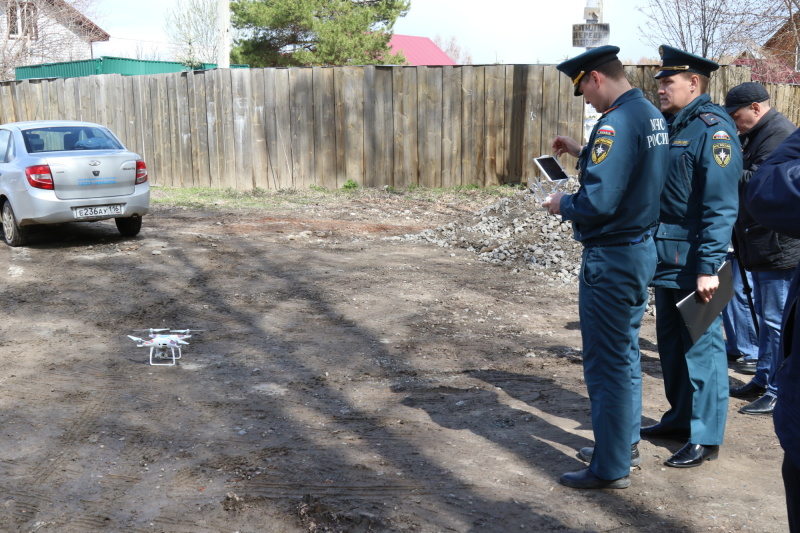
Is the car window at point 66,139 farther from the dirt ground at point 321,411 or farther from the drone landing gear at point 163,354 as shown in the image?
the drone landing gear at point 163,354

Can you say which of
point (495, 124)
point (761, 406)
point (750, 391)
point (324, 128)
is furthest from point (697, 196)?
point (324, 128)

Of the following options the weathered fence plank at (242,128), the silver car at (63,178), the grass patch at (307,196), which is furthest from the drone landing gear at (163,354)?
the weathered fence plank at (242,128)

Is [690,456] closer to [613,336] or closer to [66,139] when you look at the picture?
[613,336]

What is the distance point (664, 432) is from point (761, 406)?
93cm

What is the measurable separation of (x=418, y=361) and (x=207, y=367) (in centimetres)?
161

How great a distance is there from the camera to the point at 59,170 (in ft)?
32.1

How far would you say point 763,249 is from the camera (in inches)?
198

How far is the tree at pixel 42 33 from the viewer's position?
109 feet

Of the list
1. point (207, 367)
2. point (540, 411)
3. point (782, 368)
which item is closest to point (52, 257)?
point (207, 367)

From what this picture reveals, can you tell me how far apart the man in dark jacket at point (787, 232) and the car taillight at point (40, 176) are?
30.6 ft

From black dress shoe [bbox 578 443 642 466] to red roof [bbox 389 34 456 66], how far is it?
50.2m

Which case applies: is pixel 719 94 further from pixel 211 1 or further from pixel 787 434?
pixel 211 1

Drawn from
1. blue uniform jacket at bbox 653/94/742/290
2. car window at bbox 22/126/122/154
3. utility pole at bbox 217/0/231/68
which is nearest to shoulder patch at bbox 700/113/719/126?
blue uniform jacket at bbox 653/94/742/290

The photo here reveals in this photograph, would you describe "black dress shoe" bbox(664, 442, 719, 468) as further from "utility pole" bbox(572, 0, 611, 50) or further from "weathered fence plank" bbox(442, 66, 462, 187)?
"weathered fence plank" bbox(442, 66, 462, 187)
